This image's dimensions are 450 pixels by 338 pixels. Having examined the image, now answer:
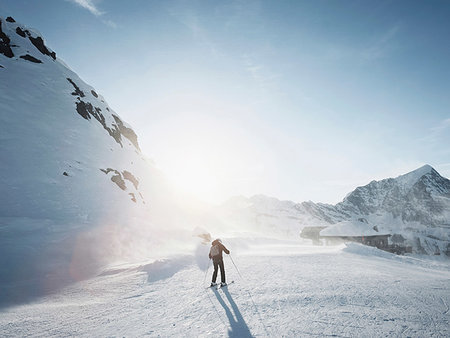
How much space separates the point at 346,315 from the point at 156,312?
4.50m

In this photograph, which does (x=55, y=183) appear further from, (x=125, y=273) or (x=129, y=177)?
(x=125, y=273)

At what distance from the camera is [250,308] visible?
5.32 meters

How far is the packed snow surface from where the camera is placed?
433cm

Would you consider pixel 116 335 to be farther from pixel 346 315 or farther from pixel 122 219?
pixel 122 219

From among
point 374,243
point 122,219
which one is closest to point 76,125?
point 122,219

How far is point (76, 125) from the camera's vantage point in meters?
27.8

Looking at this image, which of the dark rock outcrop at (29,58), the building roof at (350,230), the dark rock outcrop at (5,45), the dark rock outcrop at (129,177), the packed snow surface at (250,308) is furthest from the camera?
the building roof at (350,230)

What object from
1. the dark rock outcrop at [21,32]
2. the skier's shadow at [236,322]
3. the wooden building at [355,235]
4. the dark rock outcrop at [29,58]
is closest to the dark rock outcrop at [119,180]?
the dark rock outcrop at [29,58]

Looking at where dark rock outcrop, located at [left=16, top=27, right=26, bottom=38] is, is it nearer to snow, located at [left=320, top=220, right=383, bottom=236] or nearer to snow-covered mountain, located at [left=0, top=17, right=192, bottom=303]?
snow-covered mountain, located at [left=0, top=17, right=192, bottom=303]

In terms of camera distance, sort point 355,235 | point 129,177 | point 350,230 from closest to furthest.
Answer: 1. point 129,177
2. point 355,235
3. point 350,230

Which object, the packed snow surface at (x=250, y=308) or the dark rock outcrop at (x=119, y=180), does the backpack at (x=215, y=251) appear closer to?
the packed snow surface at (x=250, y=308)

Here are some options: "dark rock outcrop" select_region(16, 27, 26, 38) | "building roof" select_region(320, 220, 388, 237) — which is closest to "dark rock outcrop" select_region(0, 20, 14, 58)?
Answer: "dark rock outcrop" select_region(16, 27, 26, 38)

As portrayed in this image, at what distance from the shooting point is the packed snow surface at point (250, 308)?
14.2ft

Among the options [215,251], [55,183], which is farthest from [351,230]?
[55,183]
